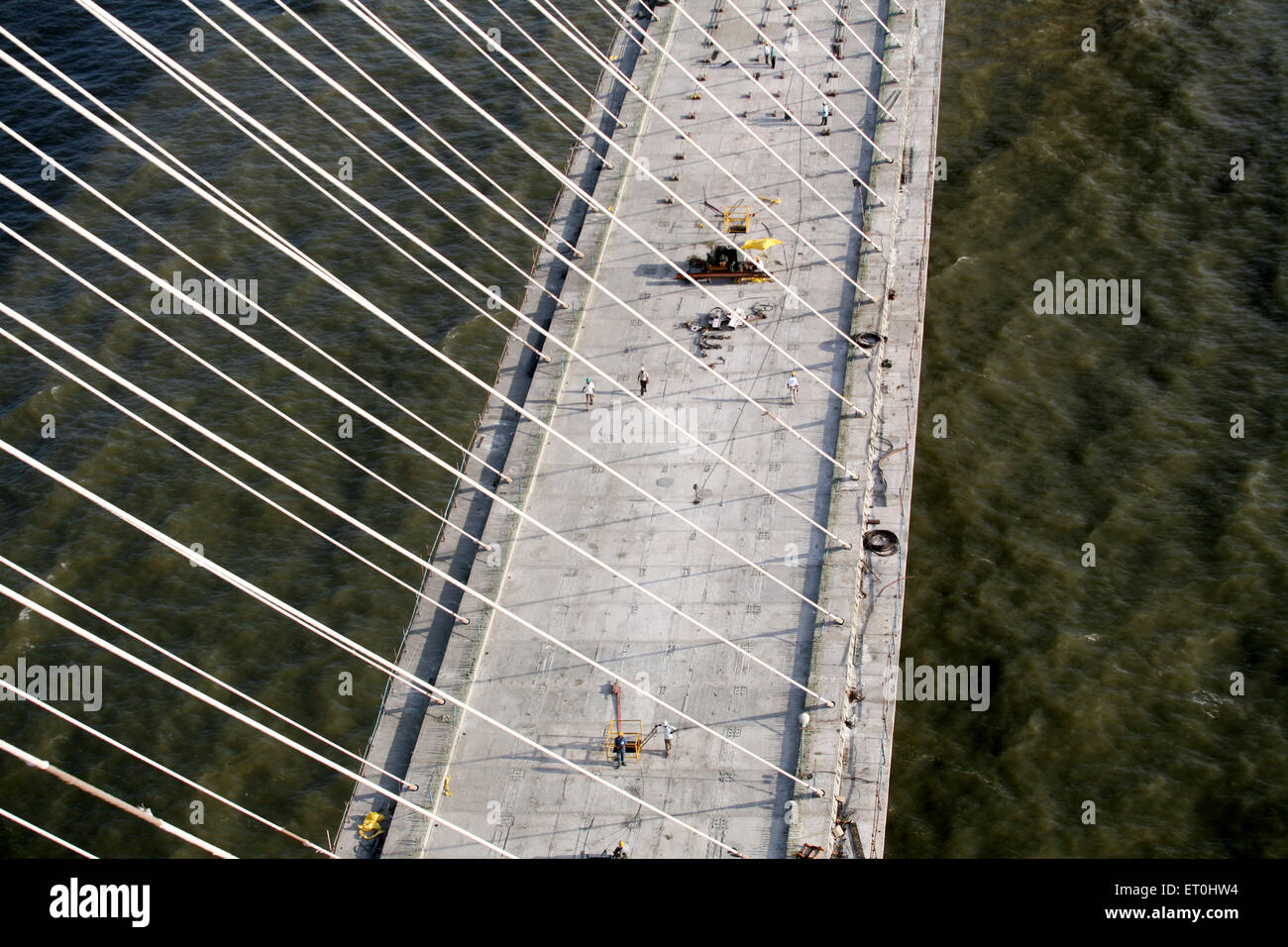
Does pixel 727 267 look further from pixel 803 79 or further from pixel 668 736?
pixel 668 736

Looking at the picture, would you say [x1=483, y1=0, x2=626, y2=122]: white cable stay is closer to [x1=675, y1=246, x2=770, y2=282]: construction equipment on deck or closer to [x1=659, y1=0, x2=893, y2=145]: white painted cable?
[x1=659, y1=0, x2=893, y2=145]: white painted cable

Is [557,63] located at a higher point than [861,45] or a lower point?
lower

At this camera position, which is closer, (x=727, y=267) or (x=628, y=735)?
(x=628, y=735)

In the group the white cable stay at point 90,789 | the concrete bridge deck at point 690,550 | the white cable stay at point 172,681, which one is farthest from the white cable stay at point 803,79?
the white cable stay at point 90,789

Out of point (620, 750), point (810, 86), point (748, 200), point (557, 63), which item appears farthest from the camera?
point (557, 63)

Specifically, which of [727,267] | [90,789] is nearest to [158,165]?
[727,267]

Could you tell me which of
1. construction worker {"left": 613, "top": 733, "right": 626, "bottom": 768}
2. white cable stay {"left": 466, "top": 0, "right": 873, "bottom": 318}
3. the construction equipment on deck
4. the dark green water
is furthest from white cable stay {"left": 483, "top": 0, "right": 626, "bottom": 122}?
construction worker {"left": 613, "top": 733, "right": 626, "bottom": 768}
